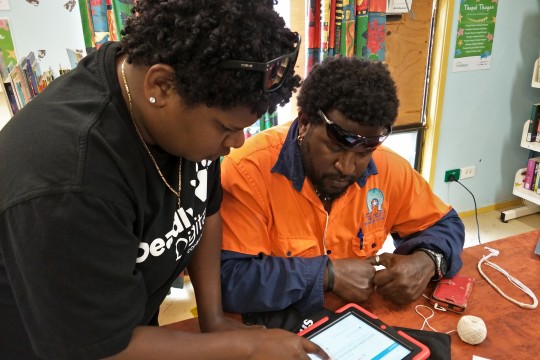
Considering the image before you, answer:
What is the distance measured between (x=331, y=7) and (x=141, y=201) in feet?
6.46

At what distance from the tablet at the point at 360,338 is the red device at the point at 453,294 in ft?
0.64

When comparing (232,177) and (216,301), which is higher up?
(232,177)

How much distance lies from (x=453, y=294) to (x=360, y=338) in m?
0.32

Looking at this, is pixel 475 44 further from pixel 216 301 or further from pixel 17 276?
pixel 17 276

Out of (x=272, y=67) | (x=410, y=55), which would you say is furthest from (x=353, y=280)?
(x=410, y=55)

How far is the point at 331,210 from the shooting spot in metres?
1.31

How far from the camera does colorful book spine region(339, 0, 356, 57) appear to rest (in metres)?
2.33

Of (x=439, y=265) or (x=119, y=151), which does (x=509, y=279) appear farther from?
(x=119, y=151)

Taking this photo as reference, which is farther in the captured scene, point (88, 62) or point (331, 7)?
point (331, 7)

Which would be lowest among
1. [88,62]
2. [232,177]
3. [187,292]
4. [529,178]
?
[187,292]

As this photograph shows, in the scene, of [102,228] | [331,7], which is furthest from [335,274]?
[331,7]

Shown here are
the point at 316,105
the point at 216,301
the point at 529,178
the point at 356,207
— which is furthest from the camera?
the point at 529,178

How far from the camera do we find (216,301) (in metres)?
1.07

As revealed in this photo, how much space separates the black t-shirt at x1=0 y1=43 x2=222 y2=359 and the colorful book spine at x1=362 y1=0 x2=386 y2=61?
2.04 meters
